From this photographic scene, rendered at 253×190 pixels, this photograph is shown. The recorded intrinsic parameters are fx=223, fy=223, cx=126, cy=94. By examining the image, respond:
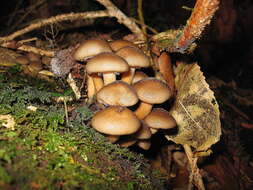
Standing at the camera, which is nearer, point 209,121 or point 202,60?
point 209,121

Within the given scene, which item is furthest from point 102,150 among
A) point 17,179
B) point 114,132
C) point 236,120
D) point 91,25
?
point 91,25

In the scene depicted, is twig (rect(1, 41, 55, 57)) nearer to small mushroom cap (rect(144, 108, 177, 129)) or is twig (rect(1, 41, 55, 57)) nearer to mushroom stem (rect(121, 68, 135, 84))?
mushroom stem (rect(121, 68, 135, 84))

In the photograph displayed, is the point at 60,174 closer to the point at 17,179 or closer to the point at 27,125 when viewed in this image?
the point at 17,179

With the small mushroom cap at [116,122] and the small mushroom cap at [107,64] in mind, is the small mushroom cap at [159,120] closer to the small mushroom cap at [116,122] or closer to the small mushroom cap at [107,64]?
the small mushroom cap at [116,122]

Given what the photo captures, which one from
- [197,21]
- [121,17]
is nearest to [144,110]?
[197,21]

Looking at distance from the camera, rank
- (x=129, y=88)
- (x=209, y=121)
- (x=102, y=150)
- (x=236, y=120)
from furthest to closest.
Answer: (x=236, y=120)
(x=209, y=121)
(x=129, y=88)
(x=102, y=150)

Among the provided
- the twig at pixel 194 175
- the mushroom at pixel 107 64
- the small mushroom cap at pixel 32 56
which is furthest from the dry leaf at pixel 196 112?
the small mushroom cap at pixel 32 56

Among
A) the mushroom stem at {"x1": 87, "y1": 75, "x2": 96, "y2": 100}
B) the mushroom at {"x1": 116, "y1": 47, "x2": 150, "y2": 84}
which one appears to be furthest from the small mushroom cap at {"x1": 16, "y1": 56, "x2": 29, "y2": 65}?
the mushroom at {"x1": 116, "y1": 47, "x2": 150, "y2": 84}
